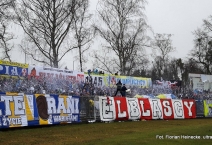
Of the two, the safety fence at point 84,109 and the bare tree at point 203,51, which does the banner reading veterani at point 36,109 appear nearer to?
the safety fence at point 84,109

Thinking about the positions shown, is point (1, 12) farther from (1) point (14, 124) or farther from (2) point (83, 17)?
(2) point (83, 17)

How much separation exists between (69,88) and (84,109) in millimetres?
4587

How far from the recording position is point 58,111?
19.5 m

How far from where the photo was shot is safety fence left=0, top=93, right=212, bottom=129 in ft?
55.3

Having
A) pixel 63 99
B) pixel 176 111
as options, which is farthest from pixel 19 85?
pixel 176 111

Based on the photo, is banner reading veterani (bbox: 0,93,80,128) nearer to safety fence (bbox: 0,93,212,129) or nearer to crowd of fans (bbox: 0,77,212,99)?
safety fence (bbox: 0,93,212,129)

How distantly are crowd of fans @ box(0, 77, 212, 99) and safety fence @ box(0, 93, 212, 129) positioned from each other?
2.34 m

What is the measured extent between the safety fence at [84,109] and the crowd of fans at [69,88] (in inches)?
92.0

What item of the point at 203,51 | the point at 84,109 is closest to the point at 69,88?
the point at 84,109

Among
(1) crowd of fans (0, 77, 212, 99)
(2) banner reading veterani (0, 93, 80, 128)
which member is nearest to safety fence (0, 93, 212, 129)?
(2) banner reading veterani (0, 93, 80, 128)

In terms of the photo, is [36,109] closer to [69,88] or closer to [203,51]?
[69,88]

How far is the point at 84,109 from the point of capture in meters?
21.7

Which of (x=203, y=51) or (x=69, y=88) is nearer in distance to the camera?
(x=69, y=88)

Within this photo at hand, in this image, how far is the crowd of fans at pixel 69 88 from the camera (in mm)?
21328
